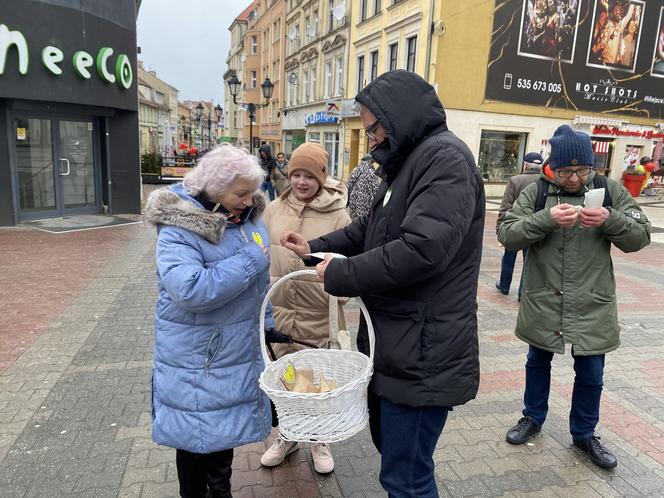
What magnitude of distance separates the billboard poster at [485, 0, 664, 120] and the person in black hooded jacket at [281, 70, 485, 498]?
1868cm

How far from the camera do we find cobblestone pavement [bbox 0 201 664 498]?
8.71ft

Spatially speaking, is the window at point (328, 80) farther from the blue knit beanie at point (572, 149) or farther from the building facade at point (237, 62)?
the building facade at point (237, 62)

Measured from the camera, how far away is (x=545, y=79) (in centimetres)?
1930

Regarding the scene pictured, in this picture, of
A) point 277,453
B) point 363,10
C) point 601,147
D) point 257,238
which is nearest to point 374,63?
point 363,10

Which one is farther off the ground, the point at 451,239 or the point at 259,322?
the point at 451,239

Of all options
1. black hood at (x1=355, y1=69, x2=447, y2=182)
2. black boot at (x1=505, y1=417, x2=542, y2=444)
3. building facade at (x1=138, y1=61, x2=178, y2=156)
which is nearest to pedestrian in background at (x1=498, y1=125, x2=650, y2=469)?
black boot at (x1=505, y1=417, x2=542, y2=444)

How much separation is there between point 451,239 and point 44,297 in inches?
225

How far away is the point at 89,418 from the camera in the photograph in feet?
10.6

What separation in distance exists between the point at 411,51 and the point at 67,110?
44.3 ft

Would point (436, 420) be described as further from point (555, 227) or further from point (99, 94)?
point (99, 94)

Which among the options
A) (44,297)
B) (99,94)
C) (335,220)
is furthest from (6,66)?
(335,220)

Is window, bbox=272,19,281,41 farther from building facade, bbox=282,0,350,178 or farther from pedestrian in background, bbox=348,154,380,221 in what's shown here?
pedestrian in background, bbox=348,154,380,221

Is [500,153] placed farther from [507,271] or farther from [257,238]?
[257,238]

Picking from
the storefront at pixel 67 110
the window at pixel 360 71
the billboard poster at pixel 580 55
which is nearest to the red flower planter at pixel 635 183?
the billboard poster at pixel 580 55
